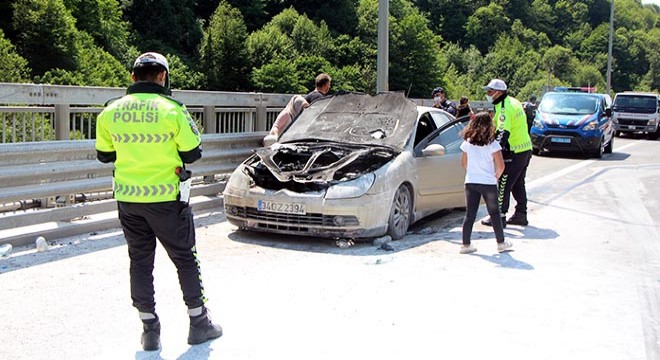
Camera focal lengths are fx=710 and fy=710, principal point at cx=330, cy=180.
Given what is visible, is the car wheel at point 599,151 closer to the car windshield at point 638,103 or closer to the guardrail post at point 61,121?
the car windshield at point 638,103

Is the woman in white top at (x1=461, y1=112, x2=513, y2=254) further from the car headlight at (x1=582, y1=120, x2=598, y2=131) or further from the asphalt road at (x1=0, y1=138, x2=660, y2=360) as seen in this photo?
the car headlight at (x1=582, y1=120, x2=598, y2=131)

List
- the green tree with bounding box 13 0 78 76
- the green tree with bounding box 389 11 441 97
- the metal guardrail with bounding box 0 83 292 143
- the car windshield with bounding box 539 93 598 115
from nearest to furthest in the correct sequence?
the metal guardrail with bounding box 0 83 292 143 → the car windshield with bounding box 539 93 598 115 → the green tree with bounding box 13 0 78 76 → the green tree with bounding box 389 11 441 97

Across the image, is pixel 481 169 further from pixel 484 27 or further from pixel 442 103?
pixel 484 27

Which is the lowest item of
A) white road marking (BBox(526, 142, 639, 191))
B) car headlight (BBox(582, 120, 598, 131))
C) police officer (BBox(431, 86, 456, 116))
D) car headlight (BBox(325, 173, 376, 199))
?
white road marking (BBox(526, 142, 639, 191))

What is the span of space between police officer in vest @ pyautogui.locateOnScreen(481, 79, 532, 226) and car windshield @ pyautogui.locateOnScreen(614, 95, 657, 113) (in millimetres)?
22637

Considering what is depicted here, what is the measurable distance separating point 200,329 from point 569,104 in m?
17.5

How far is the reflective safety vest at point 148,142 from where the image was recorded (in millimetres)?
4227

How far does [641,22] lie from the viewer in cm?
15650

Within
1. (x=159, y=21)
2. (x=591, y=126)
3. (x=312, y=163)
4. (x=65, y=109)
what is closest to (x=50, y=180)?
(x=65, y=109)

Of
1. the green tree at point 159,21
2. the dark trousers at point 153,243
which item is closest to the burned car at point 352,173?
the dark trousers at point 153,243

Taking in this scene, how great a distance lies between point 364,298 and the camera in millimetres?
5617

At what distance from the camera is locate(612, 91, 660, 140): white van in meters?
28.5

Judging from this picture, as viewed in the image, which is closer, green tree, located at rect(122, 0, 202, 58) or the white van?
the white van

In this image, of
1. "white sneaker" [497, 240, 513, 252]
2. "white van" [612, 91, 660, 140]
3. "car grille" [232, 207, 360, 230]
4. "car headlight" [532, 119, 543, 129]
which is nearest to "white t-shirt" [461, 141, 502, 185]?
"white sneaker" [497, 240, 513, 252]
